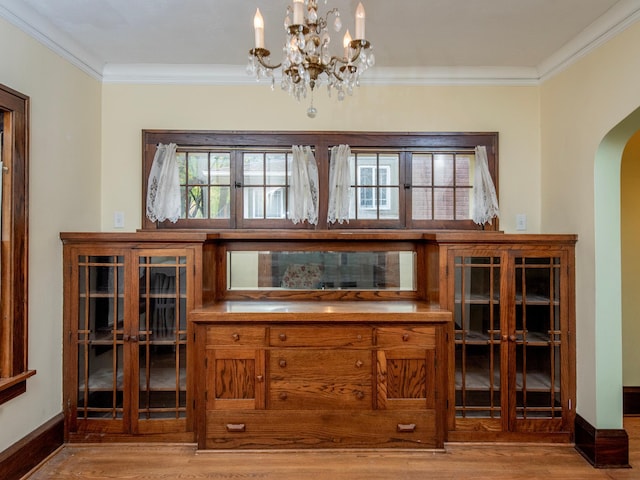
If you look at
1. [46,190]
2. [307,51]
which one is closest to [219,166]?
[46,190]

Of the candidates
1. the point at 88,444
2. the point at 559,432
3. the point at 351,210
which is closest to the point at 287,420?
the point at 88,444

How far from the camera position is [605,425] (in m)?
2.53

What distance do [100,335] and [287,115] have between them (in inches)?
79.4

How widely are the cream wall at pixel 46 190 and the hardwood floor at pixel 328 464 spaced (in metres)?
0.39

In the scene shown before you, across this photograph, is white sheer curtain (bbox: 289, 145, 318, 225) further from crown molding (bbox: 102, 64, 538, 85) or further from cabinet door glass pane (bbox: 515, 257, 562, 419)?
cabinet door glass pane (bbox: 515, 257, 562, 419)

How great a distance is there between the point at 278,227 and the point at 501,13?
196 centimetres

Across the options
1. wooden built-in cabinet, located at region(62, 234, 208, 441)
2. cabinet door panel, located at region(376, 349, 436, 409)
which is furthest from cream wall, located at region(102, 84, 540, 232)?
cabinet door panel, located at region(376, 349, 436, 409)

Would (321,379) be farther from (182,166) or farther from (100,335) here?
(182,166)

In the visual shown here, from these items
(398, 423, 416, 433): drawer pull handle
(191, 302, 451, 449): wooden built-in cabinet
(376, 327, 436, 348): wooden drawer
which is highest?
(376, 327, 436, 348): wooden drawer

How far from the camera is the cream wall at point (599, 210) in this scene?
94.7 inches

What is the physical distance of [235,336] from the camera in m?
2.62

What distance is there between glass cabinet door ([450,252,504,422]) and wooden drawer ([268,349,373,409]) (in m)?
0.65

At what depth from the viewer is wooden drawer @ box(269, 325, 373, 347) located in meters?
2.63

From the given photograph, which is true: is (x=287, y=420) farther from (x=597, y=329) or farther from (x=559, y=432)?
(x=597, y=329)
